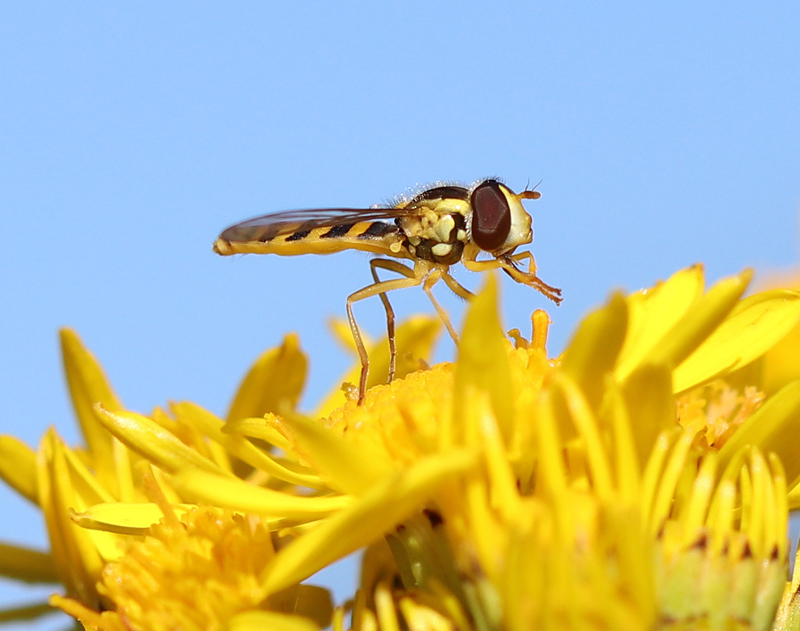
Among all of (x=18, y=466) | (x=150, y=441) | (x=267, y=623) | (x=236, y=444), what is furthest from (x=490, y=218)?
(x=267, y=623)

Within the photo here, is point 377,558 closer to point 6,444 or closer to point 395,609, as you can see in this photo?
point 395,609

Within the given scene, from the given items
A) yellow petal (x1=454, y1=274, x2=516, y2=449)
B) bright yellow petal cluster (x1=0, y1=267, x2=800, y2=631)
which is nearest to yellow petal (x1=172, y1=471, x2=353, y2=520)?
bright yellow petal cluster (x1=0, y1=267, x2=800, y2=631)

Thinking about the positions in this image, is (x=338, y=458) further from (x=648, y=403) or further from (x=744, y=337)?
(x=744, y=337)

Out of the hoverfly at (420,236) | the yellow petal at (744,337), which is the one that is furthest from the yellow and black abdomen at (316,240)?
the yellow petal at (744,337)

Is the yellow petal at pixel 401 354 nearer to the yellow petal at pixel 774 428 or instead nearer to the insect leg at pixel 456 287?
the insect leg at pixel 456 287

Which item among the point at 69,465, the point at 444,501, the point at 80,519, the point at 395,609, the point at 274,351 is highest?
the point at 274,351

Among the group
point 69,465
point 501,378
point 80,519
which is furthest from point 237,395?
point 501,378
